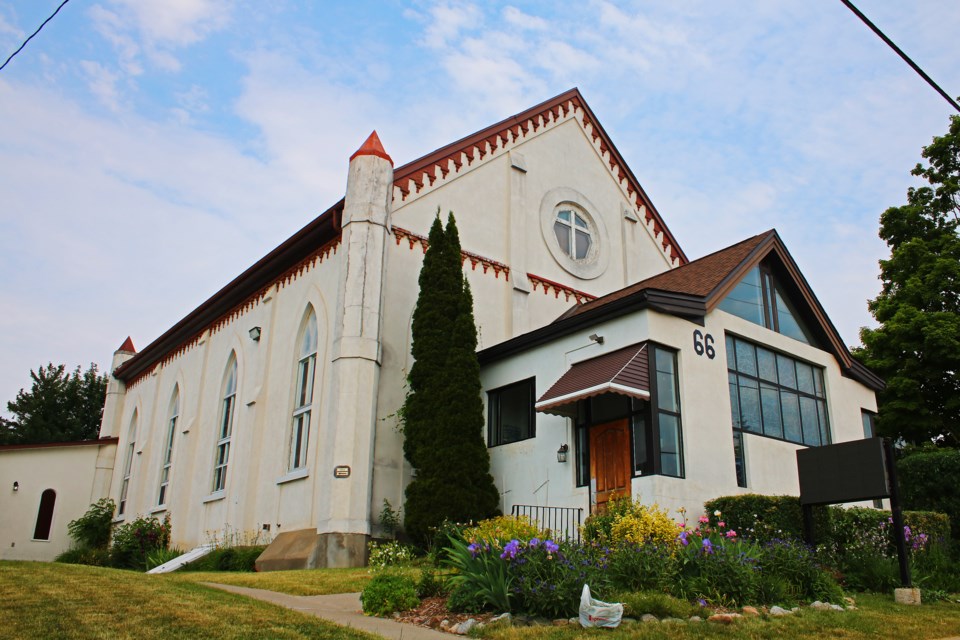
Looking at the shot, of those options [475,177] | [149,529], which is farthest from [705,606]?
[149,529]

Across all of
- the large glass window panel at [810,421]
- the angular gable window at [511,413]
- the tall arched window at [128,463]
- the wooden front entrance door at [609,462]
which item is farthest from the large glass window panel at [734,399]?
the tall arched window at [128,463]

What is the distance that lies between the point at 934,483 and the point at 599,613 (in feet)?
45.2

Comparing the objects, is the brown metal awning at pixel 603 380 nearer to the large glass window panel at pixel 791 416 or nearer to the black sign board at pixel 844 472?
the black sign board at pixel 844 472

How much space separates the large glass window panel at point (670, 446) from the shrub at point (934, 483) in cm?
701

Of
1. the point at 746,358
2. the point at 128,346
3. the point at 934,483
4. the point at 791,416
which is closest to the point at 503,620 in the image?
the point at 746,358

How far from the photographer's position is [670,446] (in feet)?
48.9

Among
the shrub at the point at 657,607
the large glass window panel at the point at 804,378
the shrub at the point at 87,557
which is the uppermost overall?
the large glass window panel at the point at 804,378

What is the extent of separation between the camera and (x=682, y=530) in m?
13.1

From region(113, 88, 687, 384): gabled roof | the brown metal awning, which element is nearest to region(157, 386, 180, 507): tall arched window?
region(113, 88, 687, 384): gabled roof

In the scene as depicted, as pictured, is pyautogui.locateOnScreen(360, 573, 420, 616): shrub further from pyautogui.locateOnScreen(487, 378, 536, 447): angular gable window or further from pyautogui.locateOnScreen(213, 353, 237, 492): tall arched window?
pyautogui.locateOnScreen(213, 353, 237, 492): tall arched window

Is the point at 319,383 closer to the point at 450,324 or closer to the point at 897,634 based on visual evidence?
the point at 450,324

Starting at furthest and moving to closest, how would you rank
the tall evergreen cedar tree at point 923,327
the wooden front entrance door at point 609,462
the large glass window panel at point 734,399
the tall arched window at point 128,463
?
the tall arched window at point 128,463 → the tall evergreen cedar tree at point 923,327 → the large glass window panel at point 734,399 → the wooden front entrance door at point 609,462

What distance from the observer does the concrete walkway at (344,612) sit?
27.5ft

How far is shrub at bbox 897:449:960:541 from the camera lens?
18438 mm
